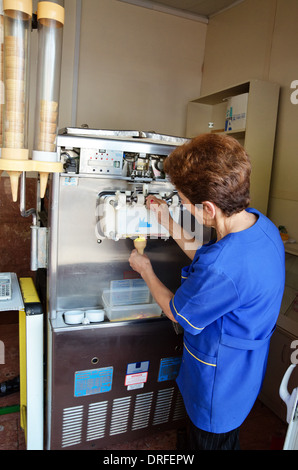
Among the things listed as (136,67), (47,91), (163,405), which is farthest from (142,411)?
(136,67)

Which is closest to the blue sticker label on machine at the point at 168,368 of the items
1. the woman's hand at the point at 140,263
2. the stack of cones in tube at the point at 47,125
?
the woman's hand at the point at 140,263

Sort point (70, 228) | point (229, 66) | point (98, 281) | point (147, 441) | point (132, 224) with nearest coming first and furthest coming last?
point (132, 224) → point (70, 228) → point (98, 281) → point (147, 441) → point (229, 66)

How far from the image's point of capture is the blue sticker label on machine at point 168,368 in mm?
1831

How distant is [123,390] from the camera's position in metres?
1.78

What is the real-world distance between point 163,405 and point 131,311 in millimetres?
552

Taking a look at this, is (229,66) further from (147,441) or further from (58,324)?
(147,441)

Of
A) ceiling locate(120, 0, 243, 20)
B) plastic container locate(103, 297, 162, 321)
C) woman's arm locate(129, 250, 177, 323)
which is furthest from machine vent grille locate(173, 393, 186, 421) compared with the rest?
ceiling locate(120, 0, 243, 20)

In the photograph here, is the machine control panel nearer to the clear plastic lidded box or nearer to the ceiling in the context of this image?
the clear plastic lidded box

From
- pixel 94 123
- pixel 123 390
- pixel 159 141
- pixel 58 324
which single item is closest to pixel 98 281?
pixel 58 324

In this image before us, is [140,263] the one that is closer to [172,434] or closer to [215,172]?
[215,172]

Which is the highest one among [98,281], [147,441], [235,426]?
[98,281]

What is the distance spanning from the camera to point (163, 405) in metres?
1.90

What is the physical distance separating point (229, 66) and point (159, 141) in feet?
6.10

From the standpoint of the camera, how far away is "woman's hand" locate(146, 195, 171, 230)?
1564 millimetres
